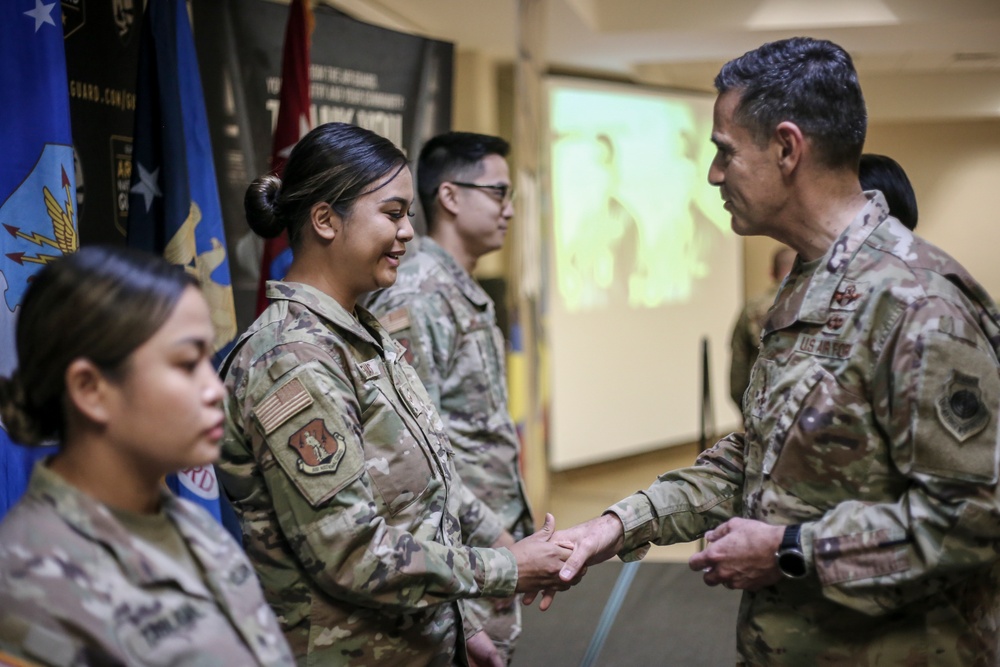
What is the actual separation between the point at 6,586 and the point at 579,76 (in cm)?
603

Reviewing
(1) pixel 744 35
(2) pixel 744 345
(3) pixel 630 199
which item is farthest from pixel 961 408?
(3) pixel 630 199

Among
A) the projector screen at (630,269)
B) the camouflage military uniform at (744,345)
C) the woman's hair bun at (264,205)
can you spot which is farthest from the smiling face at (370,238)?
the projector screen at (630,269)

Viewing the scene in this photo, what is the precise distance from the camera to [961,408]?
1.33m

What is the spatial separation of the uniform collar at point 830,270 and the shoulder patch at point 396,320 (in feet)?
3.91

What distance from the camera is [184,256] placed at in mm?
2354

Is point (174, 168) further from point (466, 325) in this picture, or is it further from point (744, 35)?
point (744, 35)

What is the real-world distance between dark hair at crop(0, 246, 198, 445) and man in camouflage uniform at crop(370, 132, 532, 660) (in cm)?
146

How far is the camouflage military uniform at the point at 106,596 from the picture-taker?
96cm

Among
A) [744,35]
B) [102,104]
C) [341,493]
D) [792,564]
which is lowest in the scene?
[792,564]

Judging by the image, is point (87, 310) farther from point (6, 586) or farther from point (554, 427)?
point (554, 427)

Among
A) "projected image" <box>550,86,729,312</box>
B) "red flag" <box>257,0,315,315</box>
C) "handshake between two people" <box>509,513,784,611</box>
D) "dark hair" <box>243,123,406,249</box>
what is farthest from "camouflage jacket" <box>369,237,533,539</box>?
"projected image" <box>550,86,729,312</box>

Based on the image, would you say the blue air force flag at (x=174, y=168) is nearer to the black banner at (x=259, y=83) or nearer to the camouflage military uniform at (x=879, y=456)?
the black banner at (x=259, y=83)

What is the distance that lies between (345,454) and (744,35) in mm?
4537

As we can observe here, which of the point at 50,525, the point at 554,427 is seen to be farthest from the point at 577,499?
the point at 50,525
